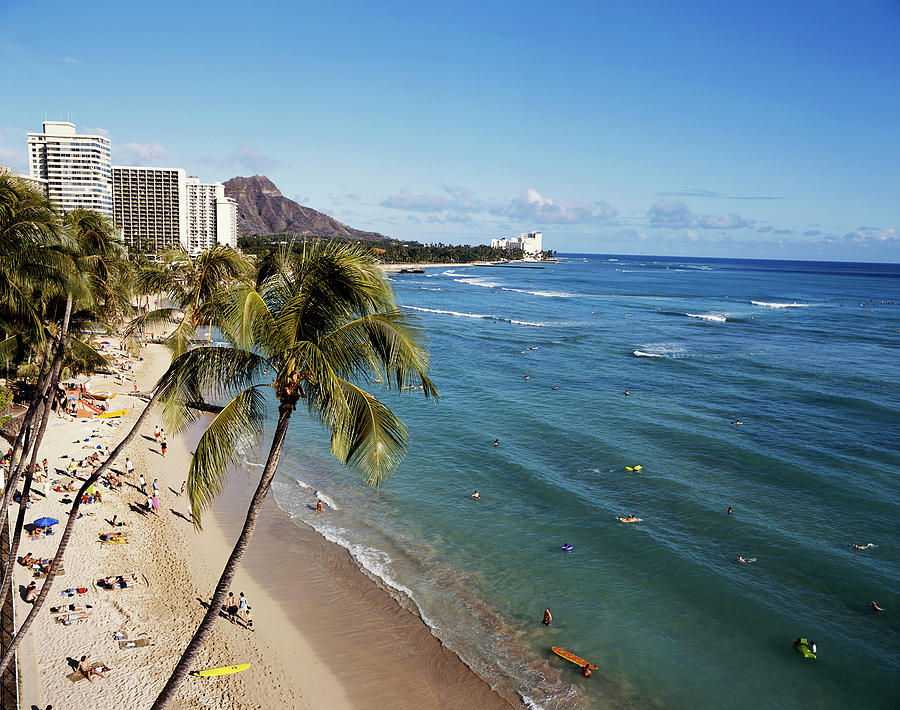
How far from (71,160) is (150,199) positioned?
33.4 metres

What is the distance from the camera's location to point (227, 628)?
16.4 metres

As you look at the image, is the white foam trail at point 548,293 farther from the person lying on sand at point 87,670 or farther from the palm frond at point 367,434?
the palm frond at point 367,434

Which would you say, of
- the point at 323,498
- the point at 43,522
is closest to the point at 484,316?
the point at 323,498

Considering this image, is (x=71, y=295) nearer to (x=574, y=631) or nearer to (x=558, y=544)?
(x=574, y=631)

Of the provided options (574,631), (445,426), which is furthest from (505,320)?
(574,631)

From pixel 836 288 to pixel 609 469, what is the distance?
14388 cm

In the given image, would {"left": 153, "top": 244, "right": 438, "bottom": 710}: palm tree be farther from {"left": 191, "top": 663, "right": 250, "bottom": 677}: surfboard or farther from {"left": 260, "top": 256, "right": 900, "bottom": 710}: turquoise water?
{"left": 260, "top": 256, "right": 900, "bottom": 710}: turquoise water

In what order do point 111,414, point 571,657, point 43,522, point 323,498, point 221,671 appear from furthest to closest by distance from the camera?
point 111,414 → point 323,498 → point 43,522 → point 571,657 → point 221,671

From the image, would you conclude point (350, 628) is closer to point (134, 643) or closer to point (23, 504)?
point (134, 643)

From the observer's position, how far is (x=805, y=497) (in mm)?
26375

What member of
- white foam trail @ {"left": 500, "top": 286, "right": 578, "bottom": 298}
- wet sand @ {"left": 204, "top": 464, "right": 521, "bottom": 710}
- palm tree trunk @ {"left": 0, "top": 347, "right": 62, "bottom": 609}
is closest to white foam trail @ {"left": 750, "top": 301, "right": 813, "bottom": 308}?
white foam trail @ {"left": 500, "top": 286, "right": 578, "bottom": 298}

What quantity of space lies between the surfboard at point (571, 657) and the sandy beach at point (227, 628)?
2388 mm

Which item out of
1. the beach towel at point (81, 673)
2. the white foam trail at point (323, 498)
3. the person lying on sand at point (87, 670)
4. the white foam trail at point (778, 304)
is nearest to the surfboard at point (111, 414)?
the white foam trail at point (323, 498)

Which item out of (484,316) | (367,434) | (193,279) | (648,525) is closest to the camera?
(367,434)
